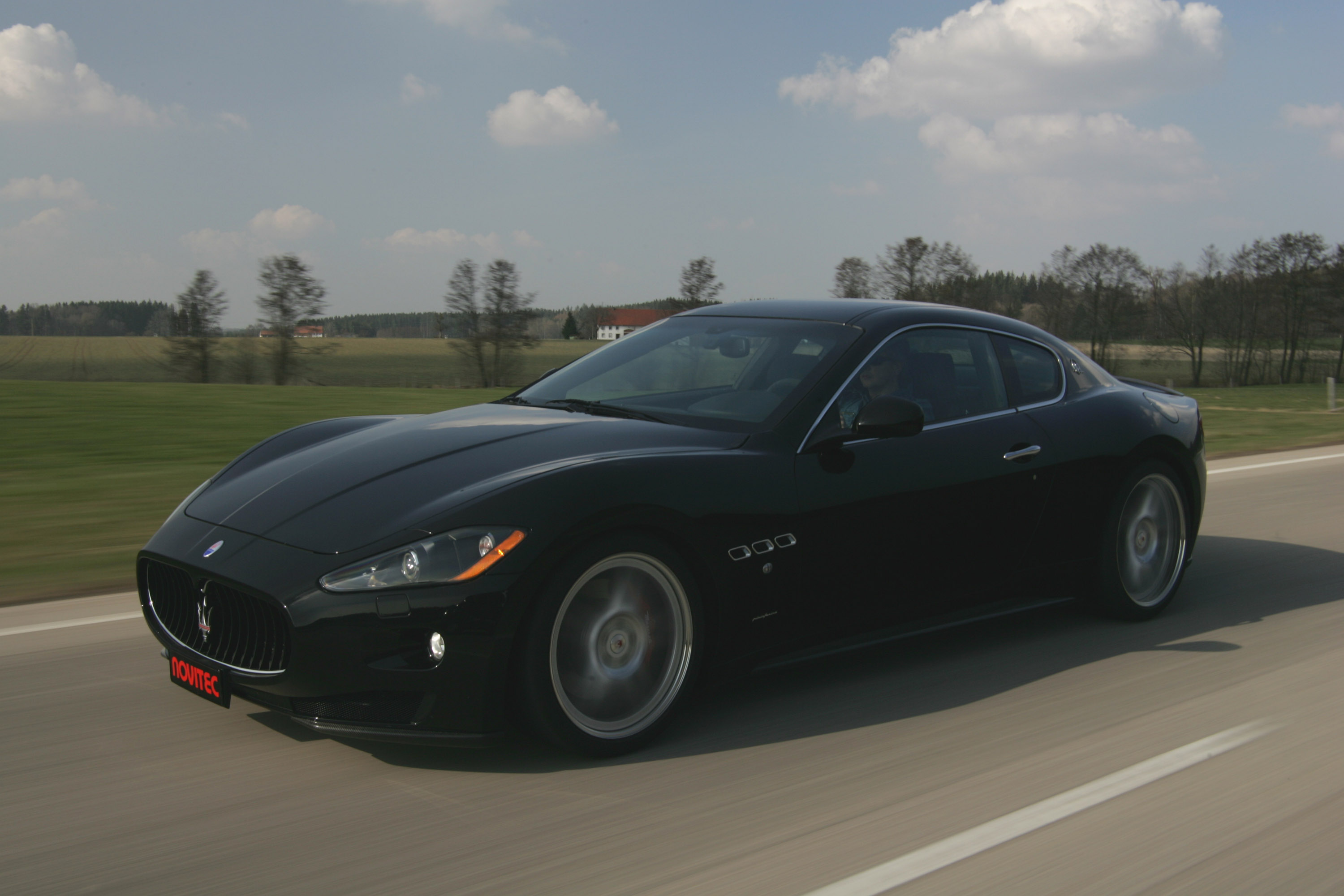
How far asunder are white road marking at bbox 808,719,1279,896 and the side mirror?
50.0 inches

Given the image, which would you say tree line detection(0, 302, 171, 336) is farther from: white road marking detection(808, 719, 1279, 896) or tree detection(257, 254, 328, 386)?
white road marking detection(808, 719, 1279, 896)

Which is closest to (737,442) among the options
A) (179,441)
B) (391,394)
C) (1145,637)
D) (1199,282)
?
(1145,637)

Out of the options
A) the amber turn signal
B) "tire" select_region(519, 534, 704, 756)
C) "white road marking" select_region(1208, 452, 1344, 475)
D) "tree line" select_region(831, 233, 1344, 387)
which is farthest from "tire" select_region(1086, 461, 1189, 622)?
"tree line" select_region(831, 233, 1344, 387)

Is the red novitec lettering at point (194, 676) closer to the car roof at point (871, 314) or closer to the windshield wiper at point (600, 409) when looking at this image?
the windshield wiper at point (600, 409)

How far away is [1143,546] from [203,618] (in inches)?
159

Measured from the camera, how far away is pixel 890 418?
12.5 feet

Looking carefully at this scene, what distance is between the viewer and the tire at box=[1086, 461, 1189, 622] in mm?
4957

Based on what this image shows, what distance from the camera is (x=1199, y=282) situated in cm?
6681

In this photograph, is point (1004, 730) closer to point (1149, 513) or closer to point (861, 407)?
point (861, 407)

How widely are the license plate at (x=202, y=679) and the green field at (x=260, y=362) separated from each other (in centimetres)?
3433

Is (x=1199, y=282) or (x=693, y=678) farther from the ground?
(x=1199, y=282)

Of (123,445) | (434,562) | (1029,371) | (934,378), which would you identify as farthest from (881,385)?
(123,445)

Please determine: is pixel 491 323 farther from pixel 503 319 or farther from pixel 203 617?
pixel 203 617

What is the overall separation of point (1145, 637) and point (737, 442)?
231cm
